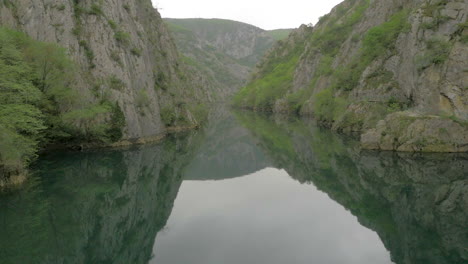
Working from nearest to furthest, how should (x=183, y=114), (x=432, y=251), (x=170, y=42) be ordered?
(x=432, y=251) → (x=183, y=114) → (x=170, y=42)

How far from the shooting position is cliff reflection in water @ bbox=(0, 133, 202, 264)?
1647 centimetres

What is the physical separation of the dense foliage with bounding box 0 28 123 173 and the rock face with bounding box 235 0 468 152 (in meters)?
30.3

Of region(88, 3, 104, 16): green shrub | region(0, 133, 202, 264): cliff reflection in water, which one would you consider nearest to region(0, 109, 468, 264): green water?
region(0, 133, 202, 264): cliff reflection in water

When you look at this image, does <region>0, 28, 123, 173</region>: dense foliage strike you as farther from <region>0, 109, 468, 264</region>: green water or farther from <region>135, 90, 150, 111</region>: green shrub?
<region>135, 90, 150, 111</region>: green shrub

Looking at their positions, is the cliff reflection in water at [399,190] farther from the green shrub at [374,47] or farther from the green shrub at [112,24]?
the green shrub at [112,24]

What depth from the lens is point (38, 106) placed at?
3547 cm

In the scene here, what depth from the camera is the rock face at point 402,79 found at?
39.9 meters

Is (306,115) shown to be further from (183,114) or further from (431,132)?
(431,132)

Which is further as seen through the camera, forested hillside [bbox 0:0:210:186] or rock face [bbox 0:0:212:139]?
rock face [bbox 0:0:212:139]

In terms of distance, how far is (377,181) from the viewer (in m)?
30.2

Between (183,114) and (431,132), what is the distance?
42.5m

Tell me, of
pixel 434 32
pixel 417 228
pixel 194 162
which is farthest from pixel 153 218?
pixel 434 32

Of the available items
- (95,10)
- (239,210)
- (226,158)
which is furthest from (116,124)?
(239,210)

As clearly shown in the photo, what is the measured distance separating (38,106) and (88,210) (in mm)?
17348
